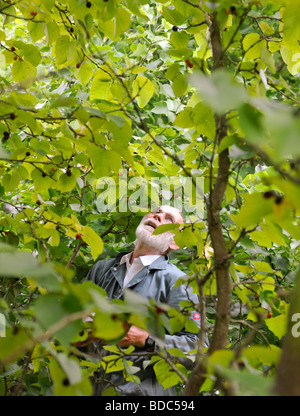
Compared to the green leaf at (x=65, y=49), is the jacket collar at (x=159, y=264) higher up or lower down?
lower down

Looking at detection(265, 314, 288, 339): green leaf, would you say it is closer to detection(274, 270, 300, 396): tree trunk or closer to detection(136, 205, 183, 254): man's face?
detection(274, 270, 300, 396): tree trunk

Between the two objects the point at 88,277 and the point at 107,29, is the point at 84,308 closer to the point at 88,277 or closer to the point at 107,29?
the point at 107,29

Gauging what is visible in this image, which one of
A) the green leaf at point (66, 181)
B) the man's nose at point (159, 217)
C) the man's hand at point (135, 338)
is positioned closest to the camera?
the green leaf at point (66, 181)

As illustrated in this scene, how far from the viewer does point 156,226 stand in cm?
195

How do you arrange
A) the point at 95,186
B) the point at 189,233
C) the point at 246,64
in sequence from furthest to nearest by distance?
1. the point at 95,186
2. the point at 189,233
3. the point at 246,64

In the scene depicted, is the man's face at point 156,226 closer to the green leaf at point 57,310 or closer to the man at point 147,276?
the man at point 147,276

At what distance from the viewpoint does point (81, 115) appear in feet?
2.65

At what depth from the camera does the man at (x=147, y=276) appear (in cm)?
152

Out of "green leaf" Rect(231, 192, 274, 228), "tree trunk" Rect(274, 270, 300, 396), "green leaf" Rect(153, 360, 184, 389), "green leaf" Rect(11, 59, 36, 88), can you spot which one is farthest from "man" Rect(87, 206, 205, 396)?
"tree trunk" Rect(274, 270, 300, 396)

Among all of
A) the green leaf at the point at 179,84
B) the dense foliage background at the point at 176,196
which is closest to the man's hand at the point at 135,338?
the dense foliage background at the point at 176,196

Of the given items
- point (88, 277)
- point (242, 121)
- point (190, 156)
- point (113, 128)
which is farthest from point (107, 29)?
point (88, 277)

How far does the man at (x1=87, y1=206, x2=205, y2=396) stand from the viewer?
1.52 metres
